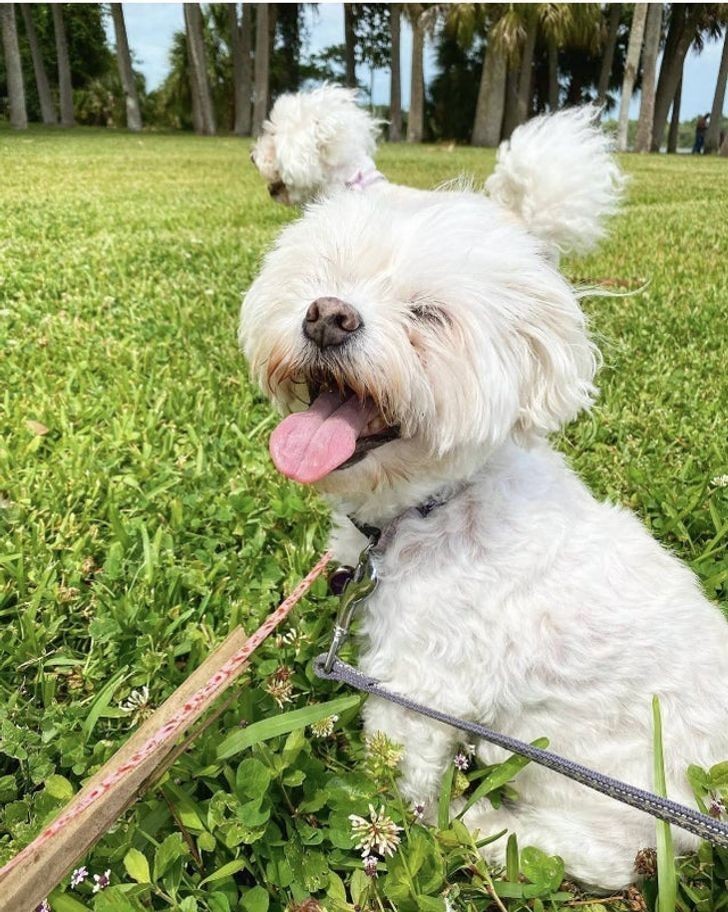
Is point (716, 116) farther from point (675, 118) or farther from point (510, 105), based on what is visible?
point (510, 105)

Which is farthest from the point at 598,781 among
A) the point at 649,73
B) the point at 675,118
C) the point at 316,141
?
the point at 675,118

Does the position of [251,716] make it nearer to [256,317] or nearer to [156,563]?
[156,563]

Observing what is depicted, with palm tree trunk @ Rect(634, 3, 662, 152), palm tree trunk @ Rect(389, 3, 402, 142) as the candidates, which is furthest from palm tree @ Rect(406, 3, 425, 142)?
palm tree trunk @ Rect(634, 3, 662, 152)

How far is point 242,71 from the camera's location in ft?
105

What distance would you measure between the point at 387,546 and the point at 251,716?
634 mm

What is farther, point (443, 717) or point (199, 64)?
point (199, 64)

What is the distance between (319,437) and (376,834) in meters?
0.98

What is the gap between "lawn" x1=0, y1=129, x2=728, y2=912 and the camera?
1838mm

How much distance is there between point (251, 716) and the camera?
2.17 metres

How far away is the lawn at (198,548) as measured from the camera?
184 cm

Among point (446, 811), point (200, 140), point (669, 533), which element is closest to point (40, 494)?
point (446, 811)

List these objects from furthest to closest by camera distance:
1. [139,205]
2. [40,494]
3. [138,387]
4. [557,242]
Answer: [139,205] → [557,242] → [138,387] → [40,494]

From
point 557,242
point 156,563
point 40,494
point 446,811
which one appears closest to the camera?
point 446,811

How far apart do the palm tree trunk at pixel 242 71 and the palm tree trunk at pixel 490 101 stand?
9994 mm
